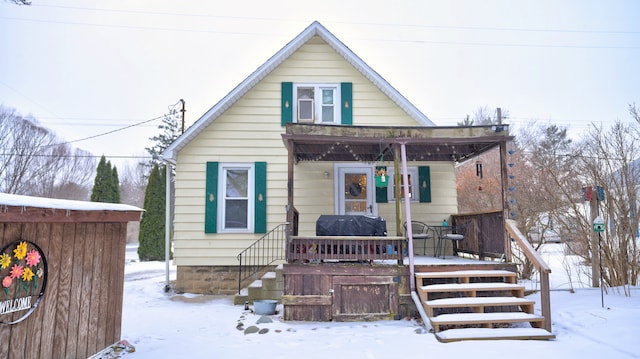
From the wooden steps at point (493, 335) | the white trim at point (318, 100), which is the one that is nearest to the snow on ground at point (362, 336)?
the wooden steps at point (493, 335)

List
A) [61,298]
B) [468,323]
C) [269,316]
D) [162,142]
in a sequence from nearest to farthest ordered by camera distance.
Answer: [61,298]
[468,323]
[269,316]
[162,142]

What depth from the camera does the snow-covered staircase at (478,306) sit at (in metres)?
4.68

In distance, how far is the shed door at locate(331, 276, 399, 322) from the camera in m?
5.73

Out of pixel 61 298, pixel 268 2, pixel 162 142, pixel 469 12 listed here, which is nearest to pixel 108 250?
pixel 61 298

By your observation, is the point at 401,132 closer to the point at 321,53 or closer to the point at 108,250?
the point at 321,53

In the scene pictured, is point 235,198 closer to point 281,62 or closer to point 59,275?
point 281,62

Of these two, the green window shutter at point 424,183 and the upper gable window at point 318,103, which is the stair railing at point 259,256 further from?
the green window shutter at point 424,183

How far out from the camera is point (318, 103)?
28.7ft

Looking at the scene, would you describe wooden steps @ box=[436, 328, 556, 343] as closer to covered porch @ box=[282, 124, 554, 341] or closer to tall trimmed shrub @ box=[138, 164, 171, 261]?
covered porch @ box=[282, 124, 554, 341]

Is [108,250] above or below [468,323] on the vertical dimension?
above

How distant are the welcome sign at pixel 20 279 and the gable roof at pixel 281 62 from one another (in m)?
5.08

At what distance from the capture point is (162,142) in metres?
26.6

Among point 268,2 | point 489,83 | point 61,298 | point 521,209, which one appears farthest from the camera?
point 489,83

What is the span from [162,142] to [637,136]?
26250mm
